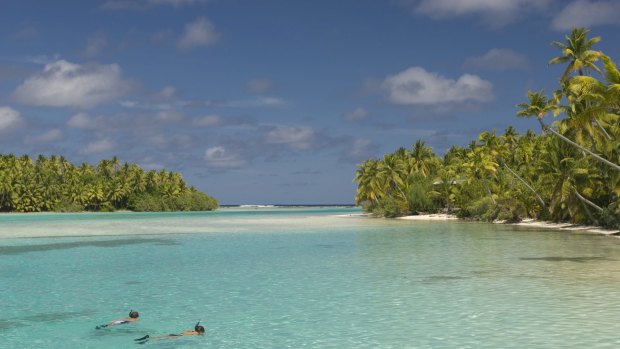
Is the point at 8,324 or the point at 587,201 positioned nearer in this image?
the point at 8,324

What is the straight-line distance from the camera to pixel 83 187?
141375 millimetres

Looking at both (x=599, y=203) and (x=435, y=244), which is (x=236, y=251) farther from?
(x=599, y=203)

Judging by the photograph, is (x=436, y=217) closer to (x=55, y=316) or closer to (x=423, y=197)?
(x=423, y=197)

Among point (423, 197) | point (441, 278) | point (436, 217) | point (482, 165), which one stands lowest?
point (441, 278)

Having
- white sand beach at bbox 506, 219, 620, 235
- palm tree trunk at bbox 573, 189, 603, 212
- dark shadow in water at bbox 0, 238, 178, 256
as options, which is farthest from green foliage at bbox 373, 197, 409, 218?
dark shadow in water at bbox 0, 238, 178, 256

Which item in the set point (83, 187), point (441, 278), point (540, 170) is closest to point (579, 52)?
point (540, 170)

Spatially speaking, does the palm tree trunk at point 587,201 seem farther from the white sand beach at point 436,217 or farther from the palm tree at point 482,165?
the white sand beach at point 436,217

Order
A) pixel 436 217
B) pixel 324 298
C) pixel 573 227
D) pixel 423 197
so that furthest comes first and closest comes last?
pixel 423 197, pixel 436 217, pixel 573 227, pixel 324 298

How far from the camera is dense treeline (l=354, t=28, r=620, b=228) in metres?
37.4

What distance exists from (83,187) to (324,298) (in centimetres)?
13588

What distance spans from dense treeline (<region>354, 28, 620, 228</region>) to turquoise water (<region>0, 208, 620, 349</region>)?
8853 mm

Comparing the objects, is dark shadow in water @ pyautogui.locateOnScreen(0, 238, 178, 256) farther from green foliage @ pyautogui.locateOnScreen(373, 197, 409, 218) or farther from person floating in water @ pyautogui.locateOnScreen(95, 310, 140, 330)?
green foliage @ pyautogui.locateOnScreen(373, 197, 409, 218)

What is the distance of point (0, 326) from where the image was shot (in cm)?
1406

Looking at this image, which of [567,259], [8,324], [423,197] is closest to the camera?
[8,324]
